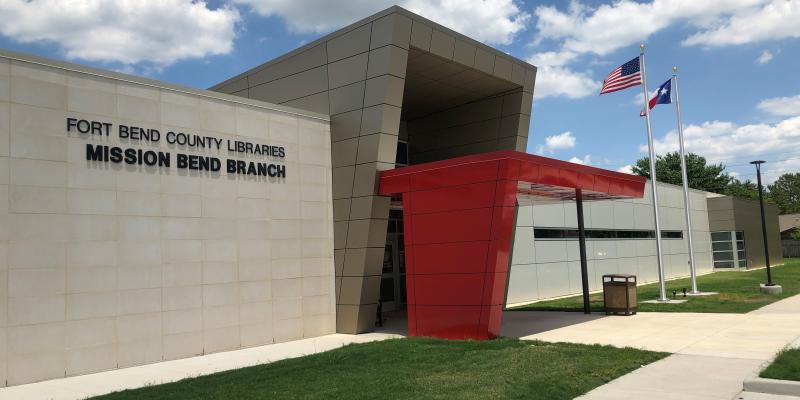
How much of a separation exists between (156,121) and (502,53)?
10699mm

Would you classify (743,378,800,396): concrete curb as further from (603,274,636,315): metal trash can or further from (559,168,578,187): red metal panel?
(603,274,636,315): metal trash can

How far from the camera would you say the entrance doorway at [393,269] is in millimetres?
21938

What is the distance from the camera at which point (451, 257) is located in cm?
1454

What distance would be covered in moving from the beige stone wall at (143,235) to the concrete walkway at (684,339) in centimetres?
631

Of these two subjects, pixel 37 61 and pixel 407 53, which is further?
pixel 407 53

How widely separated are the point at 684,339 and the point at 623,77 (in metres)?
11.3

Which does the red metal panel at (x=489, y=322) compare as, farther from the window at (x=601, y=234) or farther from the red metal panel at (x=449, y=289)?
the window at (x=601, y=234)

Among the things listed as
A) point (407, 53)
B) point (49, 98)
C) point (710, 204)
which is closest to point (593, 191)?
point (407, 53)

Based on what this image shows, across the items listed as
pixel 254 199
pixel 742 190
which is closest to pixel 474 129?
pixel 254 199

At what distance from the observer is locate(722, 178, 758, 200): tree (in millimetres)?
78500

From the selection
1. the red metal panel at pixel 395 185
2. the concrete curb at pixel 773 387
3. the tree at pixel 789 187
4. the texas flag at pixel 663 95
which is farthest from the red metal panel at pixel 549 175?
the tree at pixel 789 187

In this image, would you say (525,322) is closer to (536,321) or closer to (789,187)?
(536,321)

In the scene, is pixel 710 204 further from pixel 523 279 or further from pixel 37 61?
pixel 37 61

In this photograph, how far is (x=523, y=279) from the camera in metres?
25.5
